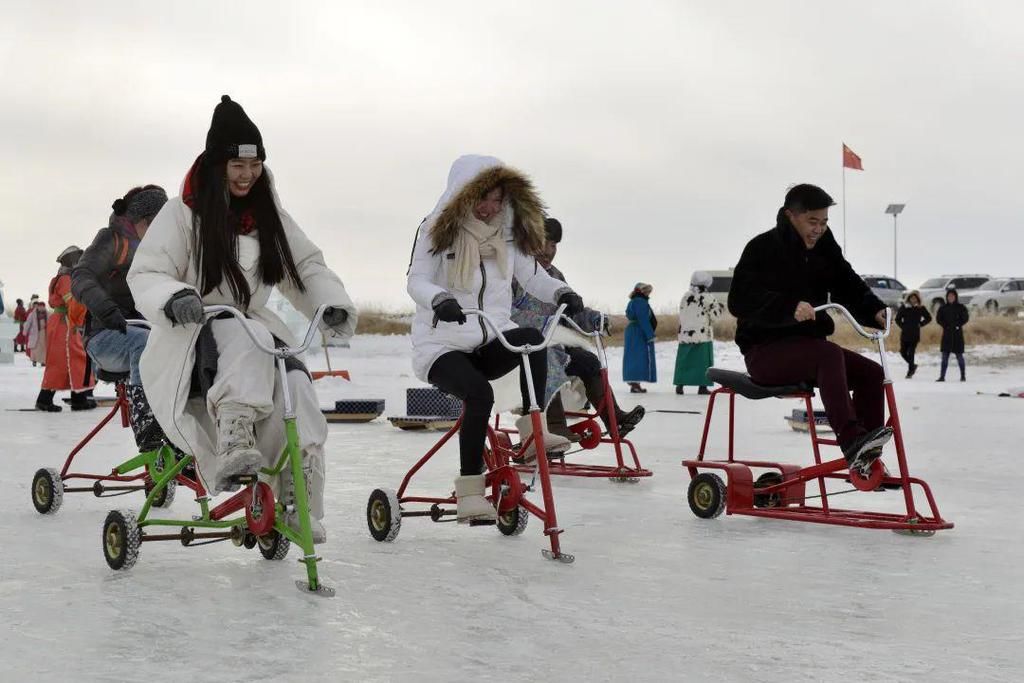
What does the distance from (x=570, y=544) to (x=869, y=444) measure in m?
1.35

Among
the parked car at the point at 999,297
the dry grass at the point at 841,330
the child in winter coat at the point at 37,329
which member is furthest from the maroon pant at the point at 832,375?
the parked car at the point at 999,297

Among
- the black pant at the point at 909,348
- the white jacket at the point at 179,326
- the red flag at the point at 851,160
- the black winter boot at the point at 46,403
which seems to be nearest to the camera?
the white jacket at the point at 179,326

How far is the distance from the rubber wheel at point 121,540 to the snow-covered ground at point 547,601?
7 centimetres

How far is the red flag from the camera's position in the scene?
40.2m

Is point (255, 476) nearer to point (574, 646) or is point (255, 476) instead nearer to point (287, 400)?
point (287, 400)

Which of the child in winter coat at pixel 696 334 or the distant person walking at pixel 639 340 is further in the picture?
the distant person walking at pixel 639 340

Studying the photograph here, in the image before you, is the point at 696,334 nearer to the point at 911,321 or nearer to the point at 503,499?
the point at 911,321

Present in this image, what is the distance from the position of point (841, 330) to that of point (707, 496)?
111 ft

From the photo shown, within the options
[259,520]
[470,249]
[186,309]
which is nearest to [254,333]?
[186,309]

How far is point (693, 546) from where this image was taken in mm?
5891

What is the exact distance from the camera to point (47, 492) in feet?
22.4

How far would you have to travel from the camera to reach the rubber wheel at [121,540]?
16.6 ft

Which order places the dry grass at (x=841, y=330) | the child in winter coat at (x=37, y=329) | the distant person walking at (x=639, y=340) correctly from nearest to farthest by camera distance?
the distant person walking at (x=639, y=340), the child in winter coat at (x=37, y=329), the dry grass at (x=841, y=330)

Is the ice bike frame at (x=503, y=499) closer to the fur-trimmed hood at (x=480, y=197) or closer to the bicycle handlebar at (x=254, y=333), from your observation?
the fur-trimmed hood at (x=480, y=197)
